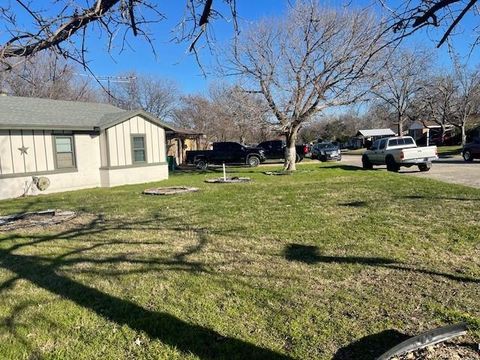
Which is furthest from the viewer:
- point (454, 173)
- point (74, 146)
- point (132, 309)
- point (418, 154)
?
point (418, 154)

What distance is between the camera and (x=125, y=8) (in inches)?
149

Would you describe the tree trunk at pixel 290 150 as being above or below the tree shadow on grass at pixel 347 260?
above

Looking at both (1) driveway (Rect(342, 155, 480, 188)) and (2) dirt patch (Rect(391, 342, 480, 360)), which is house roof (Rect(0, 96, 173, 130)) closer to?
(1) driveway (Rect(342, 155, 480, 188))

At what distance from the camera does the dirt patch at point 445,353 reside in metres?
2.85

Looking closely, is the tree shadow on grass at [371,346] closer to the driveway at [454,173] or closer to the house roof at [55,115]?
the driveway at [454,173]

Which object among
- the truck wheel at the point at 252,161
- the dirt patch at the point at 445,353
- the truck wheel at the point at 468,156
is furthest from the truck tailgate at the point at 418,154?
the dirt patch at the point at 445,353

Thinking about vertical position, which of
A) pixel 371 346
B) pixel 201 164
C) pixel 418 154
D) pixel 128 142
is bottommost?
pixel 371 346

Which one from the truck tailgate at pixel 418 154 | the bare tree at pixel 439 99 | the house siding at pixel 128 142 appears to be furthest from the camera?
the bare tree at pixel 439 99

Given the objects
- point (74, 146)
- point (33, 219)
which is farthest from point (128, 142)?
point (33, 219)

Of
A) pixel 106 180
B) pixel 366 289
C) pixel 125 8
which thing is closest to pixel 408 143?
pixel 106 180

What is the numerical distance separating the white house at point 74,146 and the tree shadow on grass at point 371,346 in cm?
1449

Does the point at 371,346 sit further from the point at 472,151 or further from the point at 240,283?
the point at 472,151

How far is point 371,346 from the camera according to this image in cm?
327

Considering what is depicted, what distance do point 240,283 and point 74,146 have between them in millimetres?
13824
